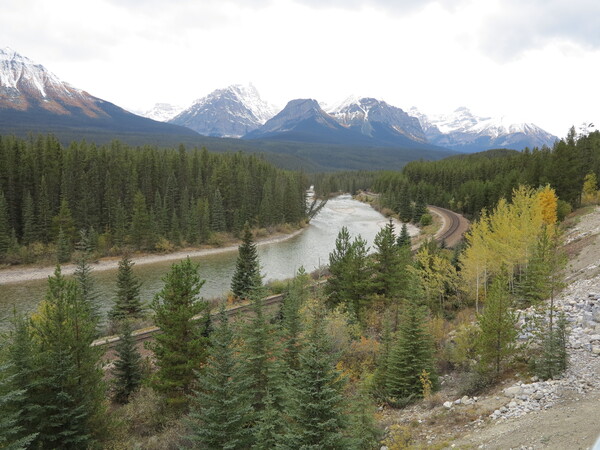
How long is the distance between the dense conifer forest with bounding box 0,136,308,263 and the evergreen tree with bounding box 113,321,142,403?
4450 cm

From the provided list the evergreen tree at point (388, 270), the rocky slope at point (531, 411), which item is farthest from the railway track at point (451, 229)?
the rocky slope at point (531, 411)

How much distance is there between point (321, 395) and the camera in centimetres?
1203

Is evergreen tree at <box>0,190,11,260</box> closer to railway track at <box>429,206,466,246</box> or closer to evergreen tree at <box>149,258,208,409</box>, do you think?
evergreen tree at <box>149,258,208,409</box>

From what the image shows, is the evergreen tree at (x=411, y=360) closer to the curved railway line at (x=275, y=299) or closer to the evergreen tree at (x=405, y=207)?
the curved railway line at (x=275, y=299)

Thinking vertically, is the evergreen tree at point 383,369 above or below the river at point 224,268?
above

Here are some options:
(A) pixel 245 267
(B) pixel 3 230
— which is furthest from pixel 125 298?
(B) pixel 3 230

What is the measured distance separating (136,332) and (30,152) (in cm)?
5912

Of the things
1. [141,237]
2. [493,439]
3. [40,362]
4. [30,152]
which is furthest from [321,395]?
[30,152]

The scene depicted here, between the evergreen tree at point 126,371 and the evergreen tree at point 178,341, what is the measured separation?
343 centimetres

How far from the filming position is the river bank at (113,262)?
185ft

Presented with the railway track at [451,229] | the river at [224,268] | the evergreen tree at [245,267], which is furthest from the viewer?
the railway track at [451,229]

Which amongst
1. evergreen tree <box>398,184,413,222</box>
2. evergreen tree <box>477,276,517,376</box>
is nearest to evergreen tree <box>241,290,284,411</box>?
evergreen tree <box>477,276,517,376</box>

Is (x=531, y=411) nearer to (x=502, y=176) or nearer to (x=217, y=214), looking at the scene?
(x=217, y=214)

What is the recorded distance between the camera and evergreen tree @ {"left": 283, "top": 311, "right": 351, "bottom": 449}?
11.4m
